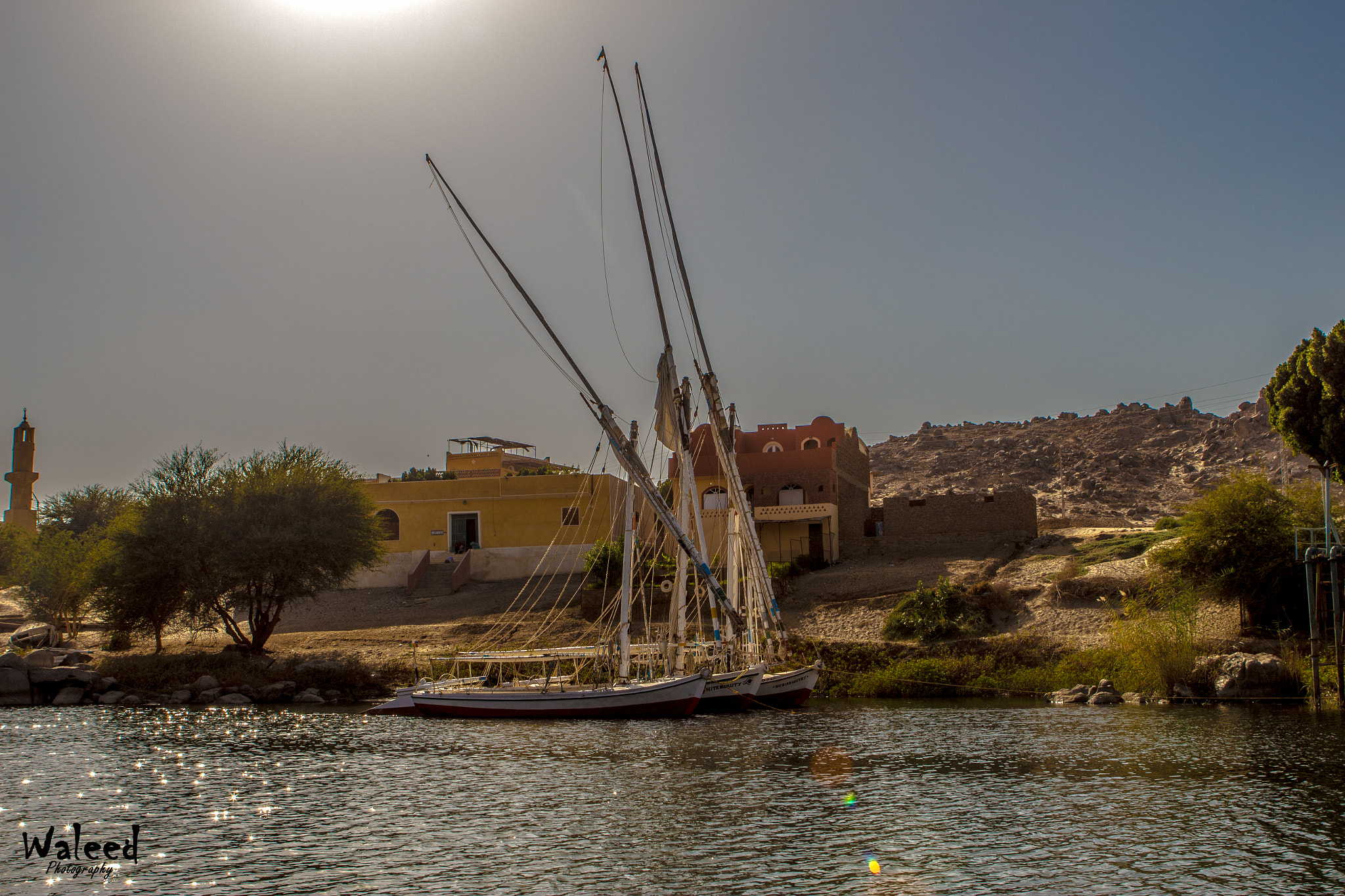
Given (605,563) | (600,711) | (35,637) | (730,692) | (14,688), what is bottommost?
(600,711)

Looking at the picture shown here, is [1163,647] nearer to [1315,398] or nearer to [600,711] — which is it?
[1315,398]

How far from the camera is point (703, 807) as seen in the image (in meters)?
18.1

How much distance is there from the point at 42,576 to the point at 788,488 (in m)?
38.0

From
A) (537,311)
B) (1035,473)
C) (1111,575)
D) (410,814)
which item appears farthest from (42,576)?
(1035,473)

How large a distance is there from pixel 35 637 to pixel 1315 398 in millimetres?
52839

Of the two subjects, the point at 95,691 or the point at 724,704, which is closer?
the point at 724,704

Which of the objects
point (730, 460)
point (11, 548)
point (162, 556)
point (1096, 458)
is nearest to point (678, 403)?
point (730, 460)

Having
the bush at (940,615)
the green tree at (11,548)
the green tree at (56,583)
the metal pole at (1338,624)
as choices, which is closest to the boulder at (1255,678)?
the metal pole at (1338,624)

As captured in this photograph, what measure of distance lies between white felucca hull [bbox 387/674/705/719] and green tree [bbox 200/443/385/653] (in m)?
13.5

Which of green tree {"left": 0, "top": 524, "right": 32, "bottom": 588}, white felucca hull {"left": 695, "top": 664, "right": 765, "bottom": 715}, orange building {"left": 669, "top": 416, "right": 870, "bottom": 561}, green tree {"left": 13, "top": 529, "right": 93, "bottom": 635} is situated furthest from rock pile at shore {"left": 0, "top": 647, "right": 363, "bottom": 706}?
green tree {"left": 0, "top": 524, "right": 32, "bottom": 588}

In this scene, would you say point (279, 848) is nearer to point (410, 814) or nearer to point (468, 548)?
point (410, 814)

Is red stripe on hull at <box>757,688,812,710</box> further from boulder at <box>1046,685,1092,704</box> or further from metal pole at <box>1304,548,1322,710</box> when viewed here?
metal pole at <box>1304,548,1322,710</box>

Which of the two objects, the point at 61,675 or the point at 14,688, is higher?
the point at 61,675

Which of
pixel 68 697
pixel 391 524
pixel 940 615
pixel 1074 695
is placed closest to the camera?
pixel 1074 695
